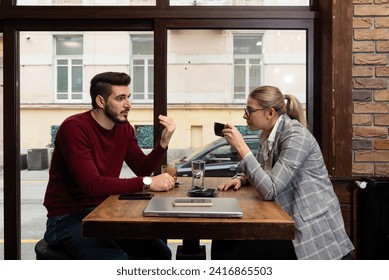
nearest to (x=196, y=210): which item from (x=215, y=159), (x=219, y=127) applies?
(x=219, y=127)

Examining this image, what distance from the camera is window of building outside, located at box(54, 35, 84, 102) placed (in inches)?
99.3

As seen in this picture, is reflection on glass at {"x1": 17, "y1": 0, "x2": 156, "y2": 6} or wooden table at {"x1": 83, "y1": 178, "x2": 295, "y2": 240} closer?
wooden table at {"x1": 83, "y1": 178, "x2": 295, "y2": 240}

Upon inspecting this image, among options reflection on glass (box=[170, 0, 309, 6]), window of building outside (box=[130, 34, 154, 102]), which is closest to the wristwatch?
window of building outside (box=[130, 34, 154, 102])

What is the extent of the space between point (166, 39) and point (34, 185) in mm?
1101

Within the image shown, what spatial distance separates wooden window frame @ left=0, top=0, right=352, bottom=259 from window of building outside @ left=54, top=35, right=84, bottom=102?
3.1 inches

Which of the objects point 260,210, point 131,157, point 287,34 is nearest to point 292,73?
point 287,34

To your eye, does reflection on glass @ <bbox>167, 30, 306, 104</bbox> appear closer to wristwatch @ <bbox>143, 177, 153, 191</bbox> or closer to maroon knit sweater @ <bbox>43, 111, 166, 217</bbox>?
maroon knit sweater @ <bbox>43, 111, 166, 217</bbox>

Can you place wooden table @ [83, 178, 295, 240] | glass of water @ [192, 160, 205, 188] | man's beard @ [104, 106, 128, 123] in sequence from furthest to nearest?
1. man's beard @ [104, 106, 128, 123]
2. glass of water @ [192, 160, 205, 188]
3. wooden table @ [83, 178, 295, 240]

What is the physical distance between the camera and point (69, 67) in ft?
8.31

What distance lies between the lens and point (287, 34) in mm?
2533

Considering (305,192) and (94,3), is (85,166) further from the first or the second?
(94,3)

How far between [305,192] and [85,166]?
0.87 metres

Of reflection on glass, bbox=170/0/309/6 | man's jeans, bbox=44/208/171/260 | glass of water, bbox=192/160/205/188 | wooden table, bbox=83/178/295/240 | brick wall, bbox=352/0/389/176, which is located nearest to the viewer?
wooden table, bbox=83/178/295/240
